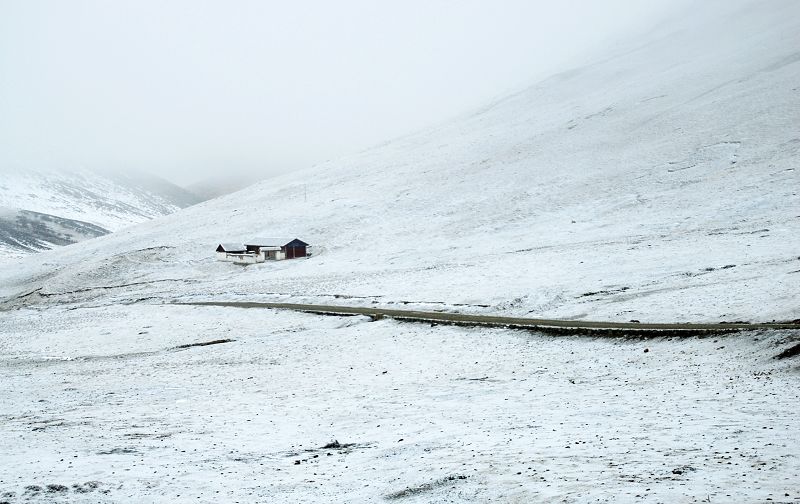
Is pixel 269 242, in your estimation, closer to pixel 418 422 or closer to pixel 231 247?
pixel 231 247

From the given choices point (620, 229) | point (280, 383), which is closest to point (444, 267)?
point (620, 229)

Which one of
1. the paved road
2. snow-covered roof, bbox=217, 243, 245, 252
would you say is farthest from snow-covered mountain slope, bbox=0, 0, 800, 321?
snow-covered roof, bbox=217, 243, 245, 252

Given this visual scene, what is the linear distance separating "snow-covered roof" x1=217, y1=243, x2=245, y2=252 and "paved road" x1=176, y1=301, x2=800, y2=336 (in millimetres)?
31363

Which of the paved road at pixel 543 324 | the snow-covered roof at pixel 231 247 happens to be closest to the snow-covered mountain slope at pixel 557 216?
the paved road at pixel 543 324

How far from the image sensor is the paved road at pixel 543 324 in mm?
25969

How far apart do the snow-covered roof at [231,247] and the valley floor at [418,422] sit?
44278 mm

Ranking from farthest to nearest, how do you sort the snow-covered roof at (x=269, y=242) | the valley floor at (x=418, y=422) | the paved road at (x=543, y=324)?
the snow-covered roof at (x=269, y=242) → the paved road at (x=543, y=324) → the valley floor at (x=418, y=422)

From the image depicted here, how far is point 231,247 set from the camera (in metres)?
78.6

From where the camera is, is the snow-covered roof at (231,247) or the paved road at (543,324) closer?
the paved road at (543,324)

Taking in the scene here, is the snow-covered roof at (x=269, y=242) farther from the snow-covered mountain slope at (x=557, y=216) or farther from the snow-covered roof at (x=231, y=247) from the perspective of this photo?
the snow-covered mountain slope at (x=557, y=216)

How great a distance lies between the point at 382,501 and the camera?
497 inches

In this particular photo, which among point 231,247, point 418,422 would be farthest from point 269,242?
point 418,422

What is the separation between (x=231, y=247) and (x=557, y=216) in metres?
41.8

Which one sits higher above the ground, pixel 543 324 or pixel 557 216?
pixel 557 216
